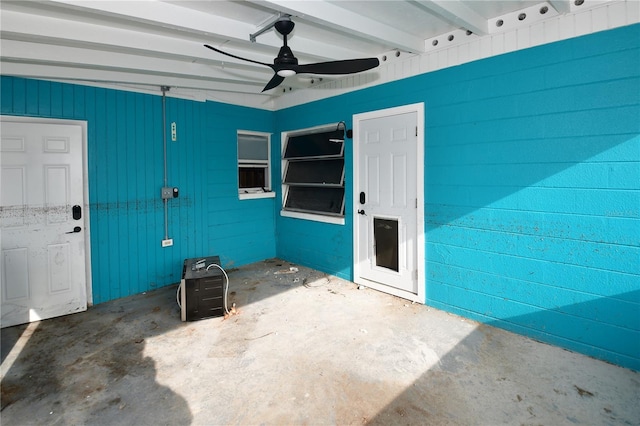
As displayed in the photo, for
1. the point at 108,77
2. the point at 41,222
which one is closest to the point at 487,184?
the point at 108,77

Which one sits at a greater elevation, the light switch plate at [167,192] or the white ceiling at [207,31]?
the white ceiling at [207,31]

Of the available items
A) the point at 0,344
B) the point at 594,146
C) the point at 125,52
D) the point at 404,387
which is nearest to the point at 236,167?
the point at 125,52

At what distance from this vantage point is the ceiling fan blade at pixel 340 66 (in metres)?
2.64

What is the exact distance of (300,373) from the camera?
2529 millimetres

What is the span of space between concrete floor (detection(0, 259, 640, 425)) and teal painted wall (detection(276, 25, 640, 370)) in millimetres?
326

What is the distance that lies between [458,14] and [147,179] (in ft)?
12.8

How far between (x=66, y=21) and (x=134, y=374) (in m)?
2.94

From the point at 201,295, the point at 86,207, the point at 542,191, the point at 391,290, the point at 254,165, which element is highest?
the point at 254,165

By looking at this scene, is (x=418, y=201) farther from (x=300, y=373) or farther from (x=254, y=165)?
(x=254, y=165)

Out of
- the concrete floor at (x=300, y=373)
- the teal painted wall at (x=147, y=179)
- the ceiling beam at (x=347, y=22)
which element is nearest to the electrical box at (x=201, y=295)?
the concrete floor at (x=300, y=373)

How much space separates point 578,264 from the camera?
108 inches

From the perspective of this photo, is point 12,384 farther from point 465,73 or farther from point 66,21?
point 465,73

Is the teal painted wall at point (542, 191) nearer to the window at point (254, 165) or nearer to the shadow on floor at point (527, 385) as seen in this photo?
the shadow on floor at point (527, 385)

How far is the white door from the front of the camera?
11.0ft
